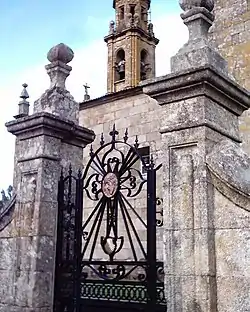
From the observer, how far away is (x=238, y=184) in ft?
11.4

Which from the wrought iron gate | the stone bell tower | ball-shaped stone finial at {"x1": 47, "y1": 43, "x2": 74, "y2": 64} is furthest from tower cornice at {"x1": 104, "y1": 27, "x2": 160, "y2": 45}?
the wrought iron gate

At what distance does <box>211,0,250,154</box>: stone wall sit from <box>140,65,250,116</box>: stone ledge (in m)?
3.40

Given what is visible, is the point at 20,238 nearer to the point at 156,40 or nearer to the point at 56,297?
the point at 56,297

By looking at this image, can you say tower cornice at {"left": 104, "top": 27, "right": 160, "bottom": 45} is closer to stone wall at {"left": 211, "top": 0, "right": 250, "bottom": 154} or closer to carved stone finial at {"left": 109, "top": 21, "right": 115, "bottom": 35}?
carved stone finial at {"left": 109, "top": 21, "right": 115, "bottom": 35}

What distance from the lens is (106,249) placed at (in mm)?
4637

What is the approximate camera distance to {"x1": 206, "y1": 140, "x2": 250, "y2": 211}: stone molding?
3.43m

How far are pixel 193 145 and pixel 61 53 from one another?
2.22m

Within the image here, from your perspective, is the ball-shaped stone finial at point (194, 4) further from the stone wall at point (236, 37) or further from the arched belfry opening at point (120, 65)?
the arched belfry opening at point (120, 65)

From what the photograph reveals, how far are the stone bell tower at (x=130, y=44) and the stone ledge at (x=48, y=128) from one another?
23.5 meters

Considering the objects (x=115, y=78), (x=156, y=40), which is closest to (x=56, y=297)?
(x=115, y=78)

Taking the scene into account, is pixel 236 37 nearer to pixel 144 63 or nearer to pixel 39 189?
pixel 39 189

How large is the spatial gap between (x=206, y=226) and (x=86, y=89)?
26850 millimetres

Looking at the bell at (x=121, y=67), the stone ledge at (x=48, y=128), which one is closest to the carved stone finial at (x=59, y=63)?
the stone ledge at (x=48, y=128)

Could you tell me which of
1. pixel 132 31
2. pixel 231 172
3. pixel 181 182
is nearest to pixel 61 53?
pixel 181 182
